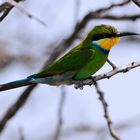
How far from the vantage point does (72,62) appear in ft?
11.7

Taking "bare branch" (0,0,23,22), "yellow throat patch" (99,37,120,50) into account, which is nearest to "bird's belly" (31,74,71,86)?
"yellow throat patch" (99,37,120,50)

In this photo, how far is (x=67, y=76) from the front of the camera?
3469 mm

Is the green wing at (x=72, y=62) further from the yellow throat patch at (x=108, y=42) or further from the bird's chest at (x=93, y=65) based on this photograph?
the yellow throat patch at (x=108, y=42)

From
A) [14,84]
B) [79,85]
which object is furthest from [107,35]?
[14,84]

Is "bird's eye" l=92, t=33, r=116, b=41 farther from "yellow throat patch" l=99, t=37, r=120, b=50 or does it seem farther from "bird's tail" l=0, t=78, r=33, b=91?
"bird's tail" l=0, t=78, r=33, b=91

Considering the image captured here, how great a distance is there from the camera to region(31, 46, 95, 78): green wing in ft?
11.3

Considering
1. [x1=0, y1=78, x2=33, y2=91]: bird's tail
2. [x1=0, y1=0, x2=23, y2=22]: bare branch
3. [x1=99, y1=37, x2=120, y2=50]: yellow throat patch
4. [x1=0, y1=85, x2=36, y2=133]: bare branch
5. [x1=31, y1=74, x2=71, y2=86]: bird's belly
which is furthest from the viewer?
[x1=0, y1=85, x2=36, y2=133]: bare branch

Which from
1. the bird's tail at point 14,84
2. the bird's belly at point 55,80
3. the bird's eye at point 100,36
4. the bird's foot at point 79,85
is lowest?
the bird's tail at point 14,84

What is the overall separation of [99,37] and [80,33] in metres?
1.14

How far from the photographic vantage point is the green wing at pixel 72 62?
3.45 m

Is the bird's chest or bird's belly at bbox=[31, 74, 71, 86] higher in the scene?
the bird's chest

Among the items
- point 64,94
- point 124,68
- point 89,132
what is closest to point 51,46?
point 89,132

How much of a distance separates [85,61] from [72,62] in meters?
0.08

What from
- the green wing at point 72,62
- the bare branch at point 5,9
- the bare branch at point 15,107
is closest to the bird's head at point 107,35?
the green wing at point 72,62
